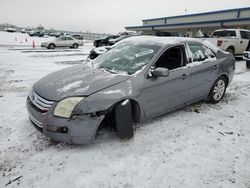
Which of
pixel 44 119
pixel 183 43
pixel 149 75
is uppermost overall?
pixel 183 43

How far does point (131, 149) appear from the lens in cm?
314

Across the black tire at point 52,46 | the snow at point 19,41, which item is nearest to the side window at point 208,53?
the black tire at point 52,46

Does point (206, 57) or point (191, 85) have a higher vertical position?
point (206, 57)

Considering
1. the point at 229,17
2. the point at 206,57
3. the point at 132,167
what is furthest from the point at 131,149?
the point at 229,17

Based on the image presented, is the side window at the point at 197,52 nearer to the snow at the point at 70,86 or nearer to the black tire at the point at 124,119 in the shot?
the black tire at the point at 124,119

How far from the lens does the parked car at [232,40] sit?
11555mm

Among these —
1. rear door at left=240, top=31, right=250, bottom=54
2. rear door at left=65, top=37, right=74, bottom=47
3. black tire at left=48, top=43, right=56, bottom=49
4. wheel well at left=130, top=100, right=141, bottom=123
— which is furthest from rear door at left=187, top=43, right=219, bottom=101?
rear door at left=65, top=37, right=74, bottom=47

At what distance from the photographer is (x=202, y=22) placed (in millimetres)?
30203

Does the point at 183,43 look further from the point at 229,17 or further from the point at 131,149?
the point at 229,17

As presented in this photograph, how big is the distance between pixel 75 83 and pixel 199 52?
114 inches

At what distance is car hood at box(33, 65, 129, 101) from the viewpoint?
3.01 meters

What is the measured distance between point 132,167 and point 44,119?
1.37 m

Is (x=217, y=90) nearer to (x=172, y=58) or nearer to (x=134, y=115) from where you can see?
(x=172, y=58)

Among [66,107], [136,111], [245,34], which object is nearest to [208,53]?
[136,111]
